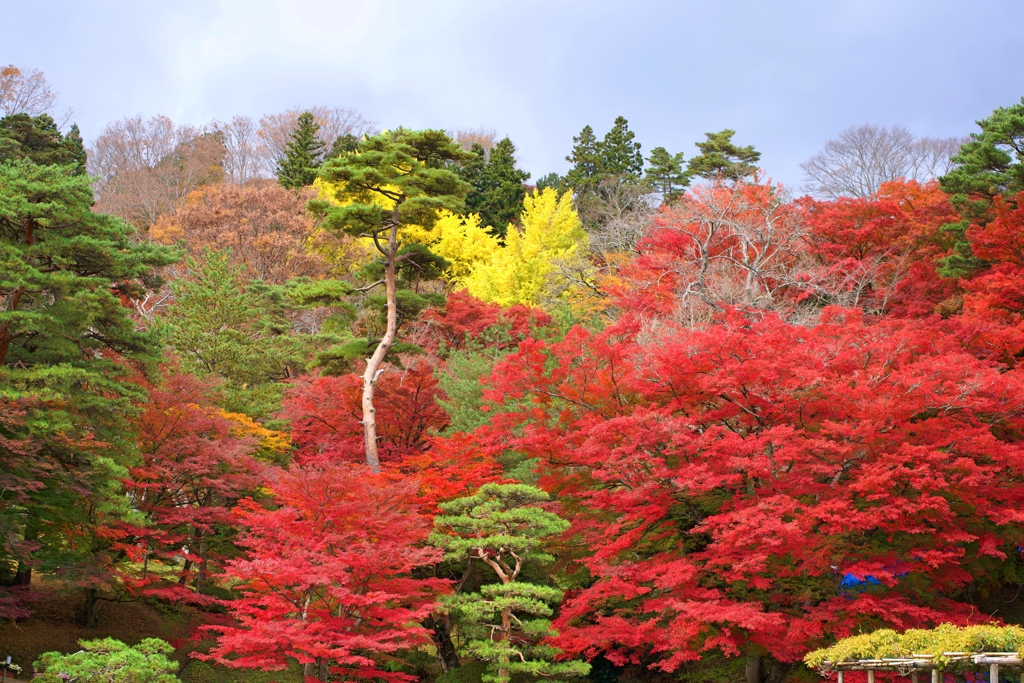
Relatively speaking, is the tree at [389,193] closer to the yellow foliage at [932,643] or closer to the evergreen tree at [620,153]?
the yellow foliage at [932,643]

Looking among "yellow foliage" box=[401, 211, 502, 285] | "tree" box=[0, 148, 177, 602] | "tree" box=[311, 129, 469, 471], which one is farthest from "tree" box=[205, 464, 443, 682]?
"yellow foliage" box=[401, 211, 502, 285]

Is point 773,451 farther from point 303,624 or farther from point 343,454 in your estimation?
point 343,454

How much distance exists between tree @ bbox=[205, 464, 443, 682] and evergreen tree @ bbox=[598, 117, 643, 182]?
28905mm

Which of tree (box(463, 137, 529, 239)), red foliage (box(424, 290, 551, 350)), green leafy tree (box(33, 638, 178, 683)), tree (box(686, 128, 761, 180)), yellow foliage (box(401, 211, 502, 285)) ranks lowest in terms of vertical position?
green leafy tree (box(33, 638, 178, 683))

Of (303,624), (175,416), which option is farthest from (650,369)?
(175,416)

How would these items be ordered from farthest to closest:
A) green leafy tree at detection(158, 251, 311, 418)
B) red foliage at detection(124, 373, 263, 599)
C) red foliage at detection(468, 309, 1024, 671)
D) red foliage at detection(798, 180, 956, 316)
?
1. green leafy tree at detection(158, 251, 311, 418)
2. red foliage at detection(798, 180, 956, 316)
3. red foliage at detection(124, 373, 263, 599)
4. red foliage at detection(468, 309, 1024, 671)

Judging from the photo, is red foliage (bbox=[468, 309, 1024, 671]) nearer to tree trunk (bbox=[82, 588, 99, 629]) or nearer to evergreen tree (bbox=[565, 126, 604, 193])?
tree trunk (bbox=[82, 588, 99, 629])

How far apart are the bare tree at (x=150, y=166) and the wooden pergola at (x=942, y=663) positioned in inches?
1357

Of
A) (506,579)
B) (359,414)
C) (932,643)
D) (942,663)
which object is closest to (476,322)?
(359,414)

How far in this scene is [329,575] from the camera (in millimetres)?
10500

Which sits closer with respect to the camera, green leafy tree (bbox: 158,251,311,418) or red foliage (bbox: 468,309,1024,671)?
red foliage (bbox: 468,309,1024,671)

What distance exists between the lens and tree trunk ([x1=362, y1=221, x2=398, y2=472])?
1725 centimetres

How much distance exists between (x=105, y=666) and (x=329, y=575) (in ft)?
9.34

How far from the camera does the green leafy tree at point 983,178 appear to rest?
51.2ft
